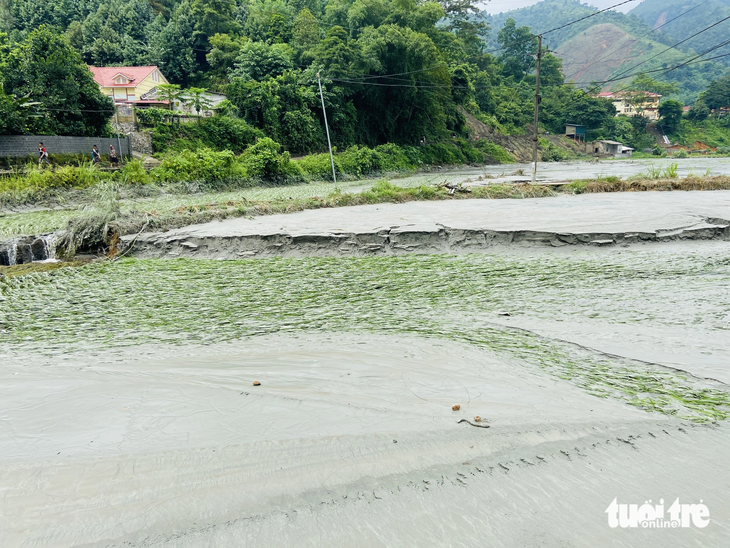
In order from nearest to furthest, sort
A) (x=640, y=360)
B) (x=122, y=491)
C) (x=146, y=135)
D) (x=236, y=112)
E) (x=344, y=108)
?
(x=122, y=491) < (x=640, y=360) < (x=146, y=135) < (x=236, y=112) < (x=344, y=108)

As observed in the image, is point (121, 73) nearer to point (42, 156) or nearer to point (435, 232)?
point (42, 156)

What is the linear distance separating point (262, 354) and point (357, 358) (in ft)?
2.40

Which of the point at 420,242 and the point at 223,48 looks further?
the point at 223,48

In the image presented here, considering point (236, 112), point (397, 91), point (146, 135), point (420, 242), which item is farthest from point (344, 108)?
point (420, 242)

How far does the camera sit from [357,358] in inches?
136

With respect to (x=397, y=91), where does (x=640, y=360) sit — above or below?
below

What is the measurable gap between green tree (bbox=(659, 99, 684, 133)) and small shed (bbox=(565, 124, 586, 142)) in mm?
10930

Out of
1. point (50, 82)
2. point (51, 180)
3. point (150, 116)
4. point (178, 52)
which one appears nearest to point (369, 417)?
point (51, 180)

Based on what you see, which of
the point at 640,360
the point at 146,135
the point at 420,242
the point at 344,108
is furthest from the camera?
the point at 344,108

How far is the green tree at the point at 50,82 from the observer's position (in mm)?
18406

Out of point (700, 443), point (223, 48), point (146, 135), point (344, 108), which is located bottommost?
point (700, 443)

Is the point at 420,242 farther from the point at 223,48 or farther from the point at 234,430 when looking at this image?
the point at 223,48

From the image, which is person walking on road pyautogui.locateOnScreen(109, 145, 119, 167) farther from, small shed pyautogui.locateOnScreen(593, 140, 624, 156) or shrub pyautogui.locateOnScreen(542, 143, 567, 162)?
small shed pyautogui.locateOnScreen(593, 140, 624, 156)

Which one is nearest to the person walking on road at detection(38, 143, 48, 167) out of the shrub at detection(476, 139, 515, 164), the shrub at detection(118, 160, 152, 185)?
the shrub at detection(118, 160, 152, 185)
